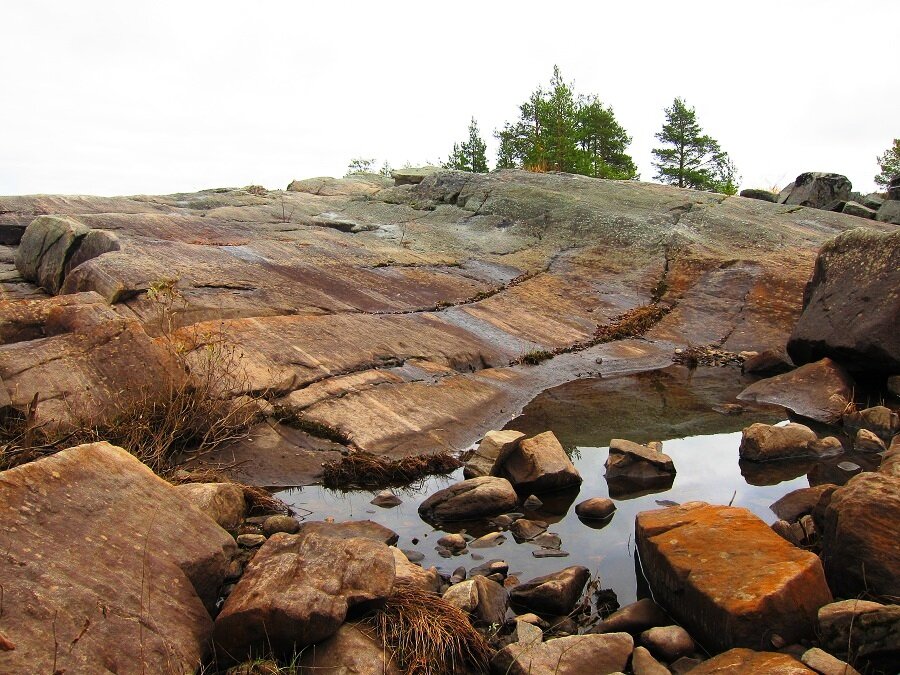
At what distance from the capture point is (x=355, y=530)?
18.5ft

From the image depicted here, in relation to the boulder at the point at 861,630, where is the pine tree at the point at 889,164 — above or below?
above

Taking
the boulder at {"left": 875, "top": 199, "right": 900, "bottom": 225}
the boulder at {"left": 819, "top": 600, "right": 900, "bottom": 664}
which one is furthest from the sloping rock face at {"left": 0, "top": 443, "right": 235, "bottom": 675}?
the boulder at {"left": 875, "top": 199, "right": 900, "bottom": 225}

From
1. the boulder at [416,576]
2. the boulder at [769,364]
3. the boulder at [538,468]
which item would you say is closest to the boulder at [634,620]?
the boulder at [416,576]

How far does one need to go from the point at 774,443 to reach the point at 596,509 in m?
2.59

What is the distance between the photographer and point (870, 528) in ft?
14.1

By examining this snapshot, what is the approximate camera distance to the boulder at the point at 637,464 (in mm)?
7039

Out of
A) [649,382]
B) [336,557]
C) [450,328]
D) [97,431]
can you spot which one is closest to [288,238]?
[450,328]

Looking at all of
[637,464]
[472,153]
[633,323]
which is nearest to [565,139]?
[472,153]

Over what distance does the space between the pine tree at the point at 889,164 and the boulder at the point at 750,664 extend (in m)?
41.7

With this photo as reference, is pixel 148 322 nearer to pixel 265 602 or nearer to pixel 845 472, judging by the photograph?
pixel 265 602

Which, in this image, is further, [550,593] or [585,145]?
[585,145]

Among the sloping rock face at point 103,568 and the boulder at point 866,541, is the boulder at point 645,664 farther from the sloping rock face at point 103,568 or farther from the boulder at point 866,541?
the sloping rock face at point 103,568

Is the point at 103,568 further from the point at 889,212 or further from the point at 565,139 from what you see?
the point at 565,139

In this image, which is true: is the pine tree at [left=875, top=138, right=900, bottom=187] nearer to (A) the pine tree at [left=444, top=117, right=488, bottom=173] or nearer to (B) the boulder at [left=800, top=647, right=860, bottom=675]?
(A) the pine tree at [left=444, top=117, right=488, bottom=173]
